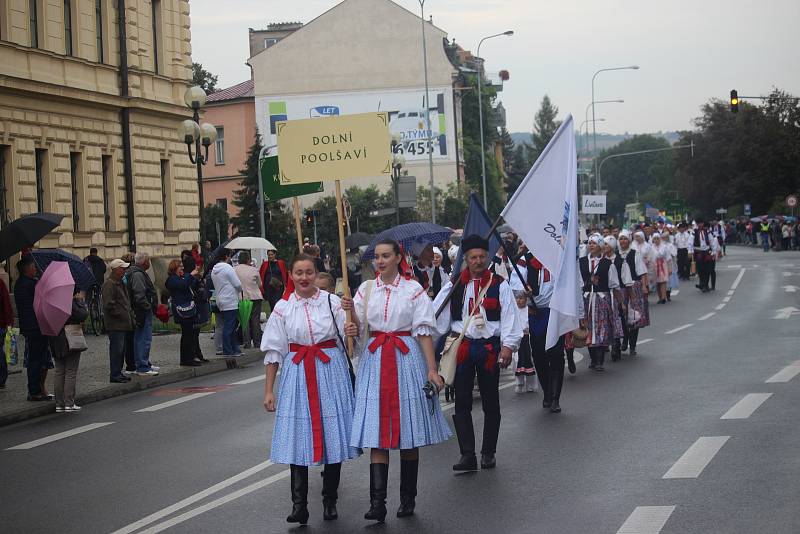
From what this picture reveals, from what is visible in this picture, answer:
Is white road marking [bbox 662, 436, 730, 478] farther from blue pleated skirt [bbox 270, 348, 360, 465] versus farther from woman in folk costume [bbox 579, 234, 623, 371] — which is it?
woman in folk costume [bbox 579, 234, 623, 371]

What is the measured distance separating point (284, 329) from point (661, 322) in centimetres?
1829

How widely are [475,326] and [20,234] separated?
8337mm

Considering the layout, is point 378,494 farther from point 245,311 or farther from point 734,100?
point 734,100

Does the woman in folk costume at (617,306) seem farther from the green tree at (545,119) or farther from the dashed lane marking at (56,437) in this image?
the green tree at (545,119)

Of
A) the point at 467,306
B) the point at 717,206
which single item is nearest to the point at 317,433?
the point at 467,306

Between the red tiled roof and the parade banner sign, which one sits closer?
the parade banner sign

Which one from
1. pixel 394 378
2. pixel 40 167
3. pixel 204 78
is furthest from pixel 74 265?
pixel 204 78

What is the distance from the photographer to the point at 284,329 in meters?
8.34

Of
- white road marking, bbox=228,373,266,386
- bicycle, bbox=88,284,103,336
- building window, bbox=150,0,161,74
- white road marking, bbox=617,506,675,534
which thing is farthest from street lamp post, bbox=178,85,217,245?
white road marking, bbox=617,506,675,534

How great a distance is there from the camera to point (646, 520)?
25.4 feet

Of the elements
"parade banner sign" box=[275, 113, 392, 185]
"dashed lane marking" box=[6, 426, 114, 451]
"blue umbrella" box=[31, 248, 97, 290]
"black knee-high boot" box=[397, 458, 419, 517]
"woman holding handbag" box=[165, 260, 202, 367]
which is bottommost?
"dashed lane marking" box=[6, 426, 114, 451]

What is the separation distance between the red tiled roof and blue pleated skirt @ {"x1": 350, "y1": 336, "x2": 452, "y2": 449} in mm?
67563

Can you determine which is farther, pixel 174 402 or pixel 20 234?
pixel 174 402

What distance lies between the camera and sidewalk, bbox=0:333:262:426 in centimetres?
1599
